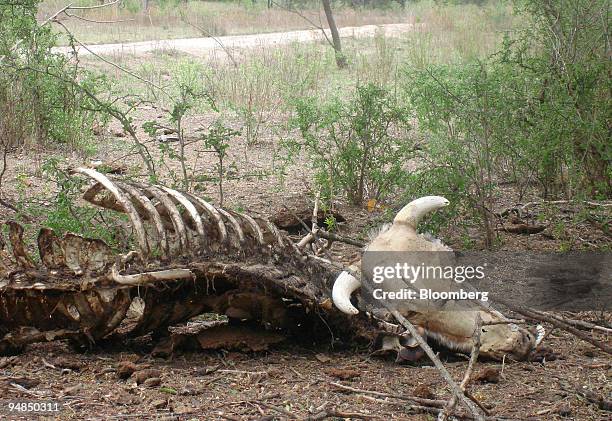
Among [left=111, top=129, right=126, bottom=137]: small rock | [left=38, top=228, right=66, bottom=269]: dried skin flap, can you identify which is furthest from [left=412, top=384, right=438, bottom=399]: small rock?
[left=111, top=129, right=126, bottom=137]: small rock

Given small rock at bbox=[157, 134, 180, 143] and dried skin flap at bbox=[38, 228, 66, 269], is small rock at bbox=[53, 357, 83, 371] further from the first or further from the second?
small rock at bbox=[157, 134, 180, 143]

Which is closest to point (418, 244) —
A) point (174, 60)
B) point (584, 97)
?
point (584, 97)

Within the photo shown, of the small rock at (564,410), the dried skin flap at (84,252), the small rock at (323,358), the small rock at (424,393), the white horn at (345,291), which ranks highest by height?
the dried skin flap at (84,252)

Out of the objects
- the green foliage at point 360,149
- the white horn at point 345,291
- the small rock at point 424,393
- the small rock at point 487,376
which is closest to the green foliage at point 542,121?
the green foliage at point 360,149

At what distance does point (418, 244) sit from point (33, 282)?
161 cm

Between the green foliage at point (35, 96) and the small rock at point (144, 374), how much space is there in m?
4.11

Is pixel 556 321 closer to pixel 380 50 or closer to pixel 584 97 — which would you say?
pixel 584 97

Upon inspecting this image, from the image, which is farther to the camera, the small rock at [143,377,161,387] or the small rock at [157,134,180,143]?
the small rock at [157,134,180,143]

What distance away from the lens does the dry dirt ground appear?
305 centimetres

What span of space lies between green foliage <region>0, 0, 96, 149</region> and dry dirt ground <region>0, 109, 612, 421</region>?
3926 millimetres

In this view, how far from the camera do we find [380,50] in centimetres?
1288

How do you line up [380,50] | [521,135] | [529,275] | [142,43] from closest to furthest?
[529,275] → [521,135] → [380,50] → [142,43]

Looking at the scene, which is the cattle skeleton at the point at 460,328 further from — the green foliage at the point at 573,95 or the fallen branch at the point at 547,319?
the green foliage at the point at 573,95

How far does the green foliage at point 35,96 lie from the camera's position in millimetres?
7262
